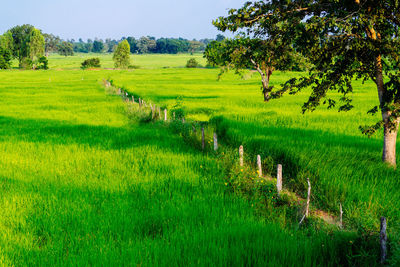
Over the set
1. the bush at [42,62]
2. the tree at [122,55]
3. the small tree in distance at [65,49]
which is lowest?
the bush at [42,62]

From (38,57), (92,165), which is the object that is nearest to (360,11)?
(92,165)

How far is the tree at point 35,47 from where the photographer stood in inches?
3735

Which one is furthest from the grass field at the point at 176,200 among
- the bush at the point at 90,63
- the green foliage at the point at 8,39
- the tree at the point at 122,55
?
the green foliage at the point at 8,39

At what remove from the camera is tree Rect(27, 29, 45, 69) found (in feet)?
311

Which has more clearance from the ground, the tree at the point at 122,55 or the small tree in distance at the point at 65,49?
the small tree in distance at the point at 65,49

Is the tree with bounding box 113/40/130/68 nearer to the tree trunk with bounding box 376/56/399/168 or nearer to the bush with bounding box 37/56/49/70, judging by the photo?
the bush with bounding box 37/56/49/70

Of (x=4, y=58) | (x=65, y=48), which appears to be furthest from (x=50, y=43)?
(x=4, y=58)

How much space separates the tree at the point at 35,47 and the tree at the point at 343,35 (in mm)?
103812

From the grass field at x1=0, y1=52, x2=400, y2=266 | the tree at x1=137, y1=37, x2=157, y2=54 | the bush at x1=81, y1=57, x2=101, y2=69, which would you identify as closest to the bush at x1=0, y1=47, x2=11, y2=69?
the bush at x1=81, y1=57, x2=101, y2=69

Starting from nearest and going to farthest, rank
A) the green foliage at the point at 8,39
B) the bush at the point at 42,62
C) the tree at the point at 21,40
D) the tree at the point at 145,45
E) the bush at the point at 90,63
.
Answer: the bush at the point at 42,62, the bush at the point at 90,63, the green foliage at the point at 8,39, the tree at the point at 21,40, the tree at the point at 145,45

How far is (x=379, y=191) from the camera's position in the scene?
6.12 m

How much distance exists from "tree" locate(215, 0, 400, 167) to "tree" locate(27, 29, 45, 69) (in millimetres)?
103812

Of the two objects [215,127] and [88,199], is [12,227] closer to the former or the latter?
[88,199]

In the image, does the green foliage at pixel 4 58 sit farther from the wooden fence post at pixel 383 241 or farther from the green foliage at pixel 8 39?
the wooden fence post at pixel 383 241
